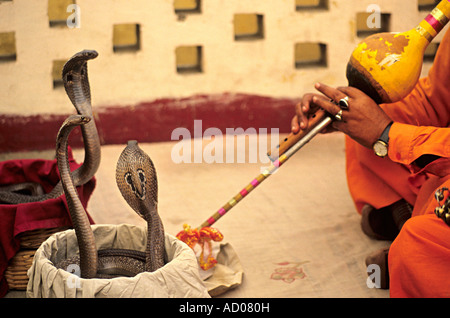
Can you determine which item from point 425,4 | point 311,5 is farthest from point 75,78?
point 425,4

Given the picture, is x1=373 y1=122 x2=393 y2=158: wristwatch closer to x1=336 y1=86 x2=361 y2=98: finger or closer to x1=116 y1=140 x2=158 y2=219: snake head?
x1=336 y1=86 x2=361 y2=98: finger

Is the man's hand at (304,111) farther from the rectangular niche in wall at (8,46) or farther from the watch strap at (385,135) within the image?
the rectangular niche in wall at (8,46)

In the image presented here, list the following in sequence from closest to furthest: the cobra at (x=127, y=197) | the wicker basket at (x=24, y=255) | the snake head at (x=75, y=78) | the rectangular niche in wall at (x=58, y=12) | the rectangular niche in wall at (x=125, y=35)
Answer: the cobra at (x=127, y=197) < the snake head at (x=75, y=78) < the wicker basket at (x=24, y=255) < the rectangular niche in wall at (x=58, y=12) < the rectangular niche in wall at (x=125, y=35)

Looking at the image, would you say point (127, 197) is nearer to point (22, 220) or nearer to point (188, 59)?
point (22, 220)

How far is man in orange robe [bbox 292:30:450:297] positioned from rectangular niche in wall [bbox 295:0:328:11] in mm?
1538

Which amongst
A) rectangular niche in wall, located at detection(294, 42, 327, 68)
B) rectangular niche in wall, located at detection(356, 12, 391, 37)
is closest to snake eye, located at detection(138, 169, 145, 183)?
rectangular niche in wall, located at detection(294, 42, 327, 68)

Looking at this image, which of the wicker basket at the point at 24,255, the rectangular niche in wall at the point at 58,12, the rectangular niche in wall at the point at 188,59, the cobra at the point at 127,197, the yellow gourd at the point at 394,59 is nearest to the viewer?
the cobra at the point at 127,197

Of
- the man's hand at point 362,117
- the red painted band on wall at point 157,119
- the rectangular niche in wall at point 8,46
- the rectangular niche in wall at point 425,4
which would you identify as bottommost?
the red painted band on wall at point 157,119

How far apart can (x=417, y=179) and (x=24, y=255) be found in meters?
1.49

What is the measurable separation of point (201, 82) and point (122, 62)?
0.51 metres

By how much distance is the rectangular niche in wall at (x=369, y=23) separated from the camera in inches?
156

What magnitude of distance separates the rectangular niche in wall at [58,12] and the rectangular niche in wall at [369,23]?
5.86 ft

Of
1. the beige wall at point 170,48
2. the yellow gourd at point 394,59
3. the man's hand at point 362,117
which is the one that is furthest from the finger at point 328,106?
the beige wall at point 170,48

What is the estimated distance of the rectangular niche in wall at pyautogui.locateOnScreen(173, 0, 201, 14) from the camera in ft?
12.5
